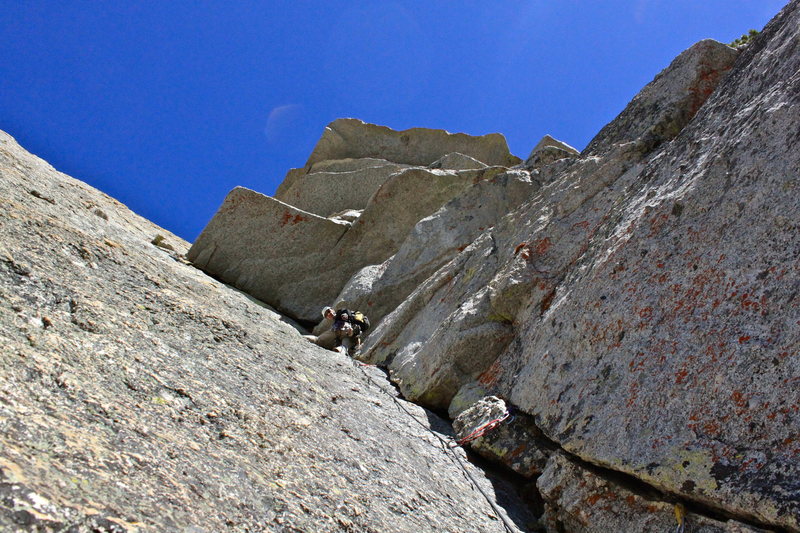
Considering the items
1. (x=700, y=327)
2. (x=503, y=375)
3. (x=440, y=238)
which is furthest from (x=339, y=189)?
(x=700, y=327)

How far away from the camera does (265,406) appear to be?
5191mm

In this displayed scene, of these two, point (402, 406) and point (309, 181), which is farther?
point (309, 181)

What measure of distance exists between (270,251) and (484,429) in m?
10.4

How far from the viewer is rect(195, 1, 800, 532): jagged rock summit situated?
14.1 feet

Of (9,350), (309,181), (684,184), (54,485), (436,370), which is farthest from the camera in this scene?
(309,181)

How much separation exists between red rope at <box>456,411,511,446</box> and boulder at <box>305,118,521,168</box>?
19512mm

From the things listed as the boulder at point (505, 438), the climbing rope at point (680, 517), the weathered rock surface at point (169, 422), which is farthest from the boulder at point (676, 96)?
the climbing rope at point (680, 517)

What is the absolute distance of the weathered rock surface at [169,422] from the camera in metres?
3.02

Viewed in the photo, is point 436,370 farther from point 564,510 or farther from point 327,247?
point 327,247

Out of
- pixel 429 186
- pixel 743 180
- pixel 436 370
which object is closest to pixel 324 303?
pixel 429 186

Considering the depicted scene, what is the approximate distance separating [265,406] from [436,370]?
379 centimetres

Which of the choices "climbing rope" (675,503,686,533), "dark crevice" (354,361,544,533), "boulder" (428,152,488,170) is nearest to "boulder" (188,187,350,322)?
"boulder" (428,152,488,170)

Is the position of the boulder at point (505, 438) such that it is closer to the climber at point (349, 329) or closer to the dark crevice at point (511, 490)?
the dark crevice at point (511, 490)

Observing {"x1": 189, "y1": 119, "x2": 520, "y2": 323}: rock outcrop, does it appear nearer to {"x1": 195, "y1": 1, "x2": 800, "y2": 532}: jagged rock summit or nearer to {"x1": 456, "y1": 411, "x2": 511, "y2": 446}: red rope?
{"x1": 195, "y1": 1, "x2": 800, "y2": 532}: jagged rock summit
